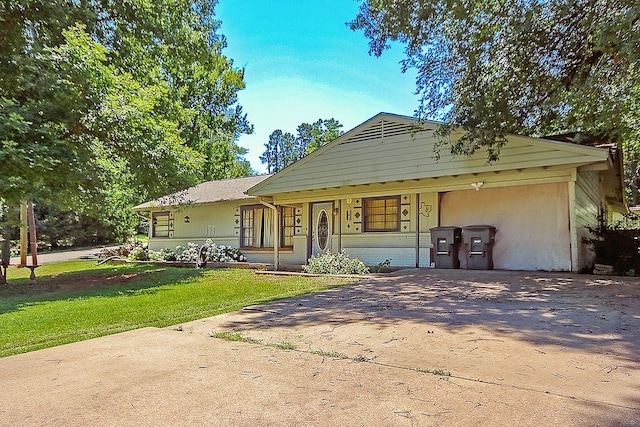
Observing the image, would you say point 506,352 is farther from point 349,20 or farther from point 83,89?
point 83,89

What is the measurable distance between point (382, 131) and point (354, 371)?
962 cm

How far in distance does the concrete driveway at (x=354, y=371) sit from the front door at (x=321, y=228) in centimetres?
853

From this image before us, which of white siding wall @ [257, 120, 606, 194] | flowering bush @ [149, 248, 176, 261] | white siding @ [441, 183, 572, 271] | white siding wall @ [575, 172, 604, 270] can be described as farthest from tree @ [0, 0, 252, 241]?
white siding wall @ [575, 172, 604, 270]

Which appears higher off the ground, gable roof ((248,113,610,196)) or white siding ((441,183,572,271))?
gable roof ((248,113,610,196))

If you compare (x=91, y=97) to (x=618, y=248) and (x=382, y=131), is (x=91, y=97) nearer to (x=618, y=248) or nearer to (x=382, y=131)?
(x=382, y=131)

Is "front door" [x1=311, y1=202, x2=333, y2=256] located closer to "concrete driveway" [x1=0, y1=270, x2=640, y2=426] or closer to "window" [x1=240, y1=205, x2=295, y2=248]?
"window" [x1=240, y1=205, x2=295, y2=248]

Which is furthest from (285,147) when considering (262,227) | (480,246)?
(480,246)

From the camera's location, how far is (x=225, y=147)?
30516 mm

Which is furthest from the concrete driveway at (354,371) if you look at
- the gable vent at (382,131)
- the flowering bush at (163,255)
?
the flowering bush at (163,255)

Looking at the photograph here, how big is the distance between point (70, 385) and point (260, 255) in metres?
13.2

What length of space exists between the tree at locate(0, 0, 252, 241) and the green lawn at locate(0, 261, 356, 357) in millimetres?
2298

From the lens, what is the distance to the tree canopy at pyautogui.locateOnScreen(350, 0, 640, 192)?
8.24 meters

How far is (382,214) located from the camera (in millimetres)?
12891

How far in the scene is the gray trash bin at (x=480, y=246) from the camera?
10289 mm
